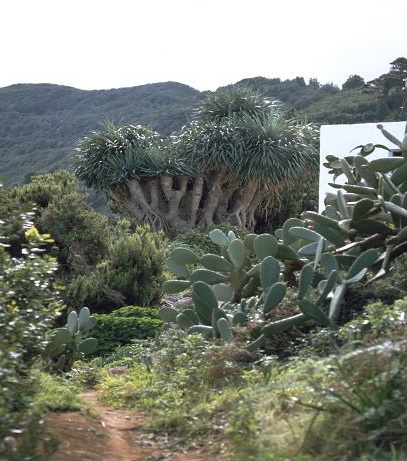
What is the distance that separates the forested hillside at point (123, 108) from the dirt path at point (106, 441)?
37345mm

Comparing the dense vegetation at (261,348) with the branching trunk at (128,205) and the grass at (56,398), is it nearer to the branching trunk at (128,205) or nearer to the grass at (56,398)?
the grass at (56,398)

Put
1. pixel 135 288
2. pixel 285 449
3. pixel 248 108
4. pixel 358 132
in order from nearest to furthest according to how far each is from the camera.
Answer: pixel 285 449
pixel 135 288
pixel 358 132
pixel 248 108

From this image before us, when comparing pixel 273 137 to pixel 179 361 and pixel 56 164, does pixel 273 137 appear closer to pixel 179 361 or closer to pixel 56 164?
pixel 179 361

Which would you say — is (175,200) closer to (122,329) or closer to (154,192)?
(154,192)

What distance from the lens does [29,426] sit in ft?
14.0

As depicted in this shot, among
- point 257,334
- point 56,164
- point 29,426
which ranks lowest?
point 56,164

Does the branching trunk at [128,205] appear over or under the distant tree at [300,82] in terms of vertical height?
under

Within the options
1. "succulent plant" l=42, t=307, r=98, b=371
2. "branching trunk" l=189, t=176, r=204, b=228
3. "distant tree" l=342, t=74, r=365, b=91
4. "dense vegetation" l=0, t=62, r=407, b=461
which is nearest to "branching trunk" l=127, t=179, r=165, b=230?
"branching trunk" l=189, t=176, r=204, b=228

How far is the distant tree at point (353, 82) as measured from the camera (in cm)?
5691

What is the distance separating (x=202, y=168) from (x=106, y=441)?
73.5 ft

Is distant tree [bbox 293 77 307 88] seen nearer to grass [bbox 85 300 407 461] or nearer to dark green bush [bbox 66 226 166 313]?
dark green bush [bbox 66 226 166 313]

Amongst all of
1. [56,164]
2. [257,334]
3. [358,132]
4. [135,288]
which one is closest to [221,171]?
[358,132]

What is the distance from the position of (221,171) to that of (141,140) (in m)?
3.31

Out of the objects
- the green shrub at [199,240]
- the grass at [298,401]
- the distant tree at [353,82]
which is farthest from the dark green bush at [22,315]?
the distant tree at [353,82]
